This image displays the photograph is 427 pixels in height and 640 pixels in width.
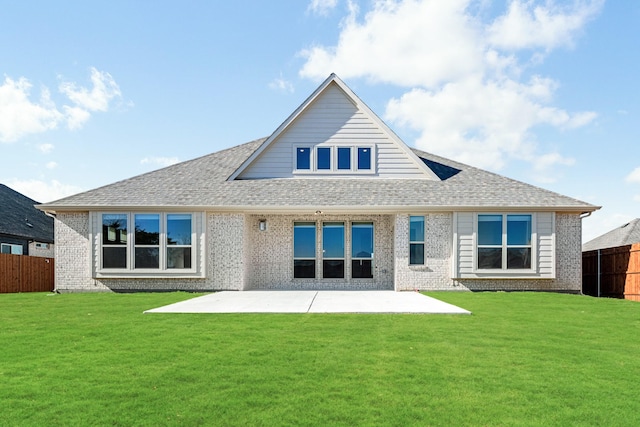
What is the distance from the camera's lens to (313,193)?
1481 centimetres

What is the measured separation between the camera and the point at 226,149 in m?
19.4

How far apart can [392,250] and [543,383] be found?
1118 cm

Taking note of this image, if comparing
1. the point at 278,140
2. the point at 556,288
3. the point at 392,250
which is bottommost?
the point at 556,288

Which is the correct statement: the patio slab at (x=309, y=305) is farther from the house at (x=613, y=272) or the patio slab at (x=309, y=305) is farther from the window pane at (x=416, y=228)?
the house at (x=613, y=272)

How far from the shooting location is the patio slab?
9371 millimetres

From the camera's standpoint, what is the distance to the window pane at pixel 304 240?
1578cm

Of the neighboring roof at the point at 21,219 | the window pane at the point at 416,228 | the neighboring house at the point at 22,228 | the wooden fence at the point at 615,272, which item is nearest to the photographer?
the wooden fence at the point at 615,272

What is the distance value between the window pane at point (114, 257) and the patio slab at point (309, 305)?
3.83 meters

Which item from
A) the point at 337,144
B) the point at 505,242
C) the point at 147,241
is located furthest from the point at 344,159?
the point at 147,241

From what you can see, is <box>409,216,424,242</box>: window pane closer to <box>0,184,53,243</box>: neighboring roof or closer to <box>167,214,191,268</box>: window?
<box>167,214,191,268</box>: window

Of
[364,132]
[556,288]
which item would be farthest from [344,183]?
[556,288]

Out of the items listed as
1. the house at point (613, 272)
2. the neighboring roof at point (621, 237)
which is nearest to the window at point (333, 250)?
the house at point (613, 272)

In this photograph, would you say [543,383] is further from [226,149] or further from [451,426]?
[226,149]

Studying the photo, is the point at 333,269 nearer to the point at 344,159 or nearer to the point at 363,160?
the point at 344,159
